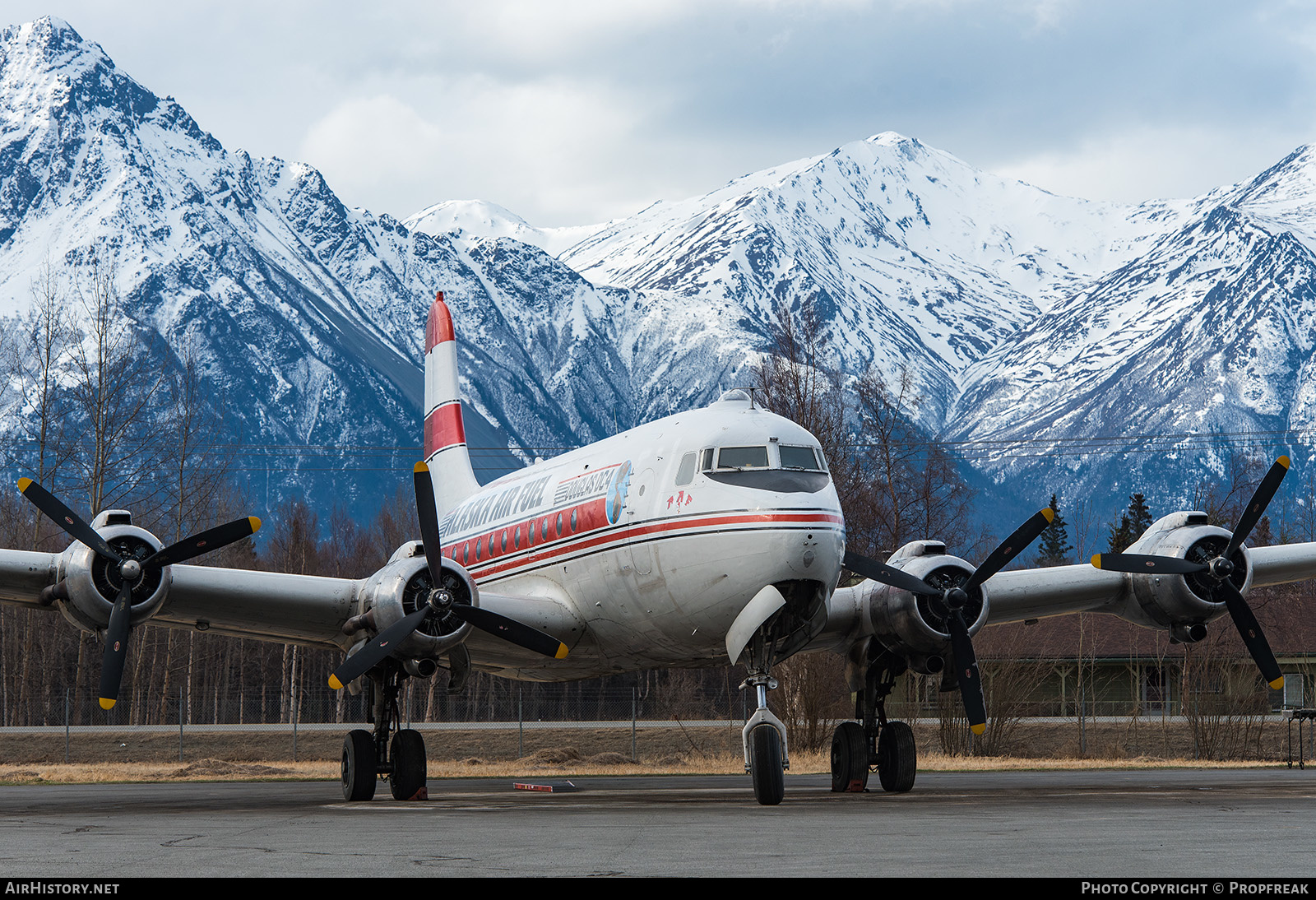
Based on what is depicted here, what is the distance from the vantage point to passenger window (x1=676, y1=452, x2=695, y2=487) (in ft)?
59.9

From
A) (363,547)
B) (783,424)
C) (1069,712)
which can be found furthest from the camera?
(363,547)

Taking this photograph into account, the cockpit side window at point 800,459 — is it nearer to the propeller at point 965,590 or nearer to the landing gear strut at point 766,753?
the propeller at point 965,590

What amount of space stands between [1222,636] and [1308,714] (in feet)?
45.1

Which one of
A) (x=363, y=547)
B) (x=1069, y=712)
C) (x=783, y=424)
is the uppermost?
(x=363, y=547)

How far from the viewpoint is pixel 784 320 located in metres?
46.0

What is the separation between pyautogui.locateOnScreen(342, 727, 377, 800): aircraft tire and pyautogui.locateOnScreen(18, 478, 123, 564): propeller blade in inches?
163

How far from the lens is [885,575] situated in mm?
20125

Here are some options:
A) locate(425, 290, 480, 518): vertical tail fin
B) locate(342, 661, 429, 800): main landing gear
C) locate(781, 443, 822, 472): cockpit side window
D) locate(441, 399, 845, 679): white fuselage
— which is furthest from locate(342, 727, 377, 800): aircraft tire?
locate(425, 290, 480, 518): vertical tail fin

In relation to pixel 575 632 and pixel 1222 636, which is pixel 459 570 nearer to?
pixel 575 632

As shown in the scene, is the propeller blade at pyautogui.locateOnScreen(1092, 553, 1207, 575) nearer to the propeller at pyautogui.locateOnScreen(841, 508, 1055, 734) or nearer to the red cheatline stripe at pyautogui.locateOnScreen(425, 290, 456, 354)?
the propeller at pyautogui.locateOnScreen(841, 508, 1055, 734)

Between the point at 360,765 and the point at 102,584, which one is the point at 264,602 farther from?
the point at 360,765

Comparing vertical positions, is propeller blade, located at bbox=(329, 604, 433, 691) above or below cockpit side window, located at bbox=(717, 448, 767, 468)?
below

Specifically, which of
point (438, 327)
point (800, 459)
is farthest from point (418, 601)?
point (438, 327)

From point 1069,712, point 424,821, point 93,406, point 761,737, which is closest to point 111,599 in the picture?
point 424,821
